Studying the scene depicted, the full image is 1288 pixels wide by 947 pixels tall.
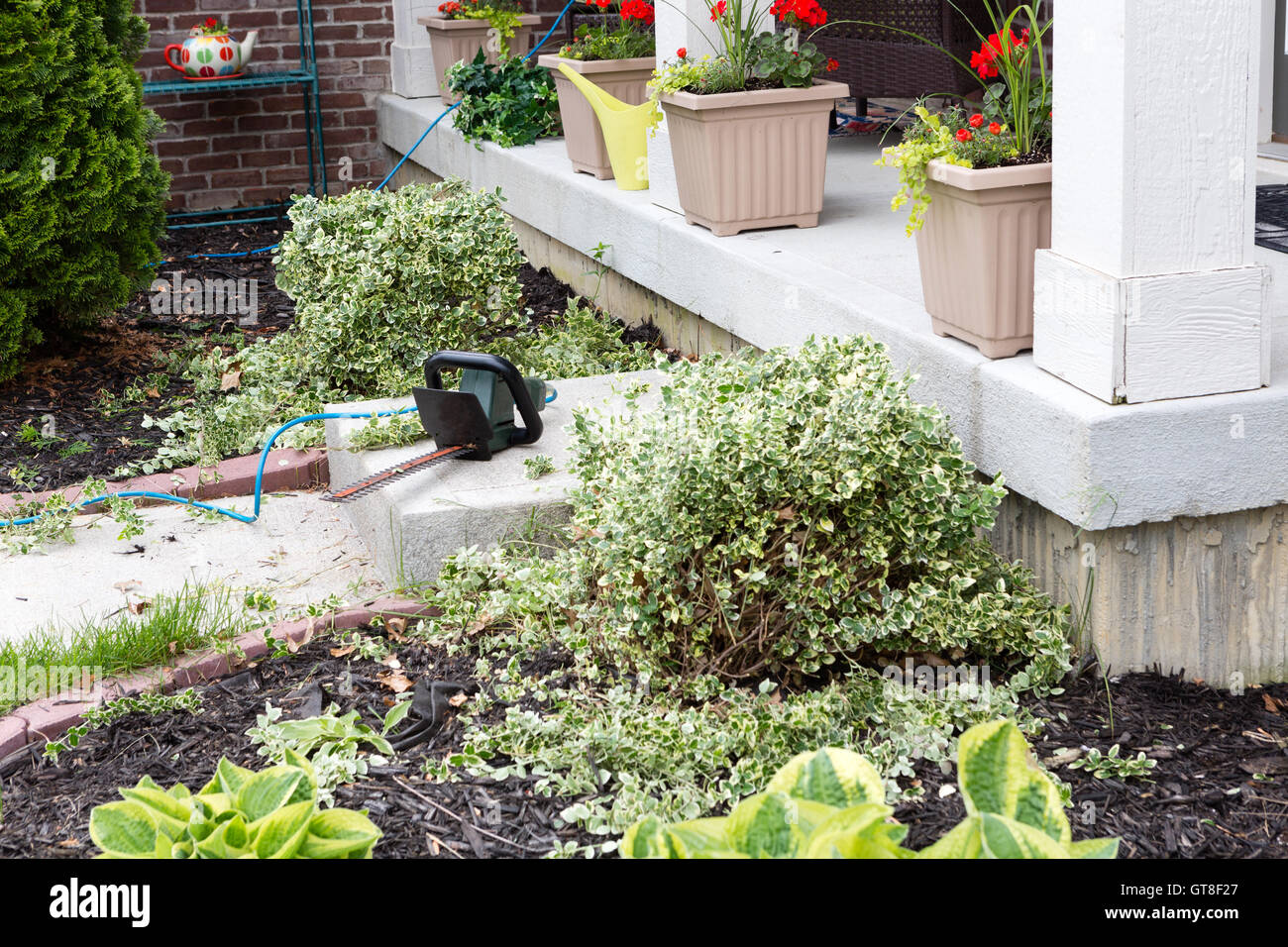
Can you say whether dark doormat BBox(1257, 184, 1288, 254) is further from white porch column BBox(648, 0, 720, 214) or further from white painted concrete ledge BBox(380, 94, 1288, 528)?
white porch column BBox(648, 0, 720, 214)

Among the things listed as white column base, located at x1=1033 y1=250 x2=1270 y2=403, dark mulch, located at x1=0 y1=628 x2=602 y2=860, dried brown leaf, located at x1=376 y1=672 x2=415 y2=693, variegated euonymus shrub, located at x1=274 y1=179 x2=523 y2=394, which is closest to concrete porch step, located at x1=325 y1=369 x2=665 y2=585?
dark mulch, located at x1=0 y1=628 x2=602 y2=860

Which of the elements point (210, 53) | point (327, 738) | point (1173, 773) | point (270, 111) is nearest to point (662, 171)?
point (327, 738)

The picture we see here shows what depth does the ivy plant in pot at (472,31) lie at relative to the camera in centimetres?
700

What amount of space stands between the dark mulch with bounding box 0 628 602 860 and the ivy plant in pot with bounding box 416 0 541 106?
15.8ft

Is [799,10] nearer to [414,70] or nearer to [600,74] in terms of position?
[600,74]

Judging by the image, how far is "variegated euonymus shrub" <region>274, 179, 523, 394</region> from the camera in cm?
420

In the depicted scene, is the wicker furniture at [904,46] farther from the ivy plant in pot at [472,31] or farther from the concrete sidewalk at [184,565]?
the concrete sidewalk at [184,565]

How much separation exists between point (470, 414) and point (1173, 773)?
1780 millimetres

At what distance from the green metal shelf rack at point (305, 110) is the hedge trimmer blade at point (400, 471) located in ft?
15.9

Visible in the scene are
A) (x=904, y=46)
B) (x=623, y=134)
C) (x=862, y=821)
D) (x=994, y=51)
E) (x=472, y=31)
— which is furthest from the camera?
(x=472, y=31)

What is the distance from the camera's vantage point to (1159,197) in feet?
8.04

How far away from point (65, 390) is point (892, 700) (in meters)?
3.52

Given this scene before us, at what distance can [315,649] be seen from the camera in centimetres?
286

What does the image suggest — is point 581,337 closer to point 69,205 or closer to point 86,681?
point 69,205
